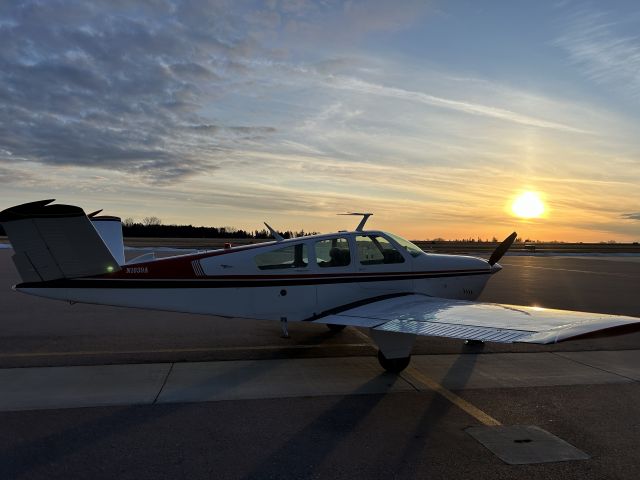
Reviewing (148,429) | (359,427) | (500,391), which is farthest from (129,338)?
(500,391)

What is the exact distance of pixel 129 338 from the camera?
901 centimetres

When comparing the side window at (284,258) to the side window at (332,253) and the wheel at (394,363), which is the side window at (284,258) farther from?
the wheel at (394,363)

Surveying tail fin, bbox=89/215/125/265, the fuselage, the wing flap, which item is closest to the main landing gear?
the wing flap

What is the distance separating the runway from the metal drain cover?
0.11 meters

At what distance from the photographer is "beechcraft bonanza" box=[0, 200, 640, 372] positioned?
244 inches

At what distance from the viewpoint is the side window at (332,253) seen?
26.0 feet

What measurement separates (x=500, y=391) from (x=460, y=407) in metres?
0.90

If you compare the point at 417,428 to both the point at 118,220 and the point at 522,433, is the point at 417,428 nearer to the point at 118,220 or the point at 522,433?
the point at 522,433

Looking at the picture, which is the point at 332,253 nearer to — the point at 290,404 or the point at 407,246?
the point at 407,246

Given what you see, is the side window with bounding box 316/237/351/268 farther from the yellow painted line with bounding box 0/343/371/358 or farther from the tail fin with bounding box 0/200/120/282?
the tail fin with bounding box 0/200/120/282

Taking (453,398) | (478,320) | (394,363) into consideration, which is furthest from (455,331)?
(394,363)

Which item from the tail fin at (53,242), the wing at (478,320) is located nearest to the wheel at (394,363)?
the wing at (478,320)

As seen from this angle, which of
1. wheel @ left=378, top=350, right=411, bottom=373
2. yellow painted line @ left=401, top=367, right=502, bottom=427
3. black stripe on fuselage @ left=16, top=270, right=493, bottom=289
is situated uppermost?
black stripe on fuselage @ left=16, top=270, right=493, bottom=289

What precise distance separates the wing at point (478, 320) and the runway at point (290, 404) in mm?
807
